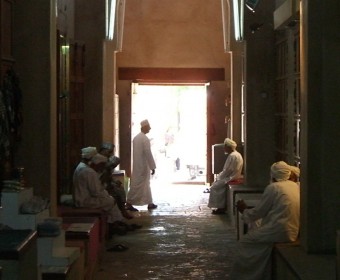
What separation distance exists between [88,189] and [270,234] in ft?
9.98

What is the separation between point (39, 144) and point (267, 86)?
5.08m

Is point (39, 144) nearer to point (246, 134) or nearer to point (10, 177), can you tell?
point (10, 177)

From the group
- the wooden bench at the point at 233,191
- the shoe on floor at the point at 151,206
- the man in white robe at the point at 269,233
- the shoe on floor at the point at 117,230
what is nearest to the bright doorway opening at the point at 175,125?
the shoe on floor at the point at 151,206

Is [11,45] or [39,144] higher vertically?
[11,45]

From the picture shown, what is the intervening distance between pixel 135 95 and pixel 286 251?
11113mm

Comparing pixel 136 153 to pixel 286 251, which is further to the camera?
pixel 136 153

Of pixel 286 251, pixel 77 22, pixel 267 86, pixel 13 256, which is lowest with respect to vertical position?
pixel 286 251

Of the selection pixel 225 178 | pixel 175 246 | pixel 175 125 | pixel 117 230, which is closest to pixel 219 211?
pixel 225 178

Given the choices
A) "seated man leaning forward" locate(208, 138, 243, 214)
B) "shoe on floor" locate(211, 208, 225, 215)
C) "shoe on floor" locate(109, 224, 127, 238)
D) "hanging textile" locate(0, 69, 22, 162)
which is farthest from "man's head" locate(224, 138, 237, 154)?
"hanging textile" locate(0, 69, 22, 162)

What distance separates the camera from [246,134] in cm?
1121

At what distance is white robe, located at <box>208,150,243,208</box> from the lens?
39.9ft

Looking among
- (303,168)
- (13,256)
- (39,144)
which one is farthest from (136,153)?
(13,256)

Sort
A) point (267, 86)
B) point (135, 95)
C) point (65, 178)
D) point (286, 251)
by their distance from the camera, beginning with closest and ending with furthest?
1. point (286, 251)
2. point (65, 178)
3. point (267, 86)
4. point (135, 95)

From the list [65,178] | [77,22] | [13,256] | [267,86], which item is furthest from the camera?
[77,22]
